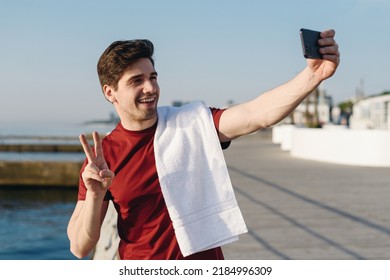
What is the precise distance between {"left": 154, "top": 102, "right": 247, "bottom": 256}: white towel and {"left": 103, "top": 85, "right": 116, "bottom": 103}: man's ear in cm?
21

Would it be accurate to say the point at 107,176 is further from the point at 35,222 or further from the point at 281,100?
the point at 35,222

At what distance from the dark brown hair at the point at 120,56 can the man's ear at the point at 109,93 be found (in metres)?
0.02

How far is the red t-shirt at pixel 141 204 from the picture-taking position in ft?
6.23

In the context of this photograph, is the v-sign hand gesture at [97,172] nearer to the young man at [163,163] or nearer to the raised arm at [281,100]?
the young man at [163,163]

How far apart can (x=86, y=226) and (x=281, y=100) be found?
0.77 m

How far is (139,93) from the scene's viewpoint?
1930mm

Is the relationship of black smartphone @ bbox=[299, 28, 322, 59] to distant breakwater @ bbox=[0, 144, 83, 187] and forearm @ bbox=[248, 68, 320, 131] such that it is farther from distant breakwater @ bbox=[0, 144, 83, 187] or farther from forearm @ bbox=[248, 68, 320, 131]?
distant breakwater @ bbox=[0, 144, 83, 187]

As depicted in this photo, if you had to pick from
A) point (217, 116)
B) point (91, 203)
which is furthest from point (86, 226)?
point (217, 116)

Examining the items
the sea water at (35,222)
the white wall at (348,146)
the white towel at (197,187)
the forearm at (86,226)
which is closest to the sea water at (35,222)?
the sea water at (35,222)

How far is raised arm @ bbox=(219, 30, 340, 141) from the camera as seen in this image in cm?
180

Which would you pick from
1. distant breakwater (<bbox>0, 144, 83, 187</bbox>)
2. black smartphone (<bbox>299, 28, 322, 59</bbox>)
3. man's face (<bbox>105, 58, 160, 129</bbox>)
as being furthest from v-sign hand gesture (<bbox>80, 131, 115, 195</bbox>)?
distant breakwater (<bbox>0, 144, 83, 187</bbox>)

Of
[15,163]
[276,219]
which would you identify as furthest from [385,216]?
[15,163]
